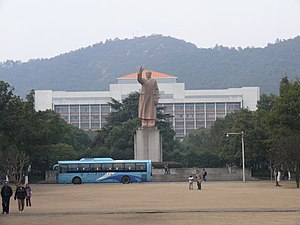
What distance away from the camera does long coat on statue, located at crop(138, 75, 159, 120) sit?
68062 millimetres

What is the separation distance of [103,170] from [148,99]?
1161 cm

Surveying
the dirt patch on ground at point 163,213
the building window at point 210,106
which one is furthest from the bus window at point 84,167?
the building window at point 210,106

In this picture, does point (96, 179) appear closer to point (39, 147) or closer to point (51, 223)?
point (39, 147)

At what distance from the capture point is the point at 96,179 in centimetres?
5972

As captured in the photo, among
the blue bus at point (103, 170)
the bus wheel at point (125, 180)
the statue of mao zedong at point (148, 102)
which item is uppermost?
the statue of mao zedong at point (148, 102)

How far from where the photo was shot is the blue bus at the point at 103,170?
5919cm

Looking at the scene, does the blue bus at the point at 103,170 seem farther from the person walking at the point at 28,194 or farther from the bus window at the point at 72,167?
the person walking at the point at 28,194

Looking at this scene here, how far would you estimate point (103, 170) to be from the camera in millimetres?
59281

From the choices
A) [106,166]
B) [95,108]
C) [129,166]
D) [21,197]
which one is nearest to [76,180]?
[106,166]

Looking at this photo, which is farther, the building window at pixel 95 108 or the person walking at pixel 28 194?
the building window at pixel 95 108

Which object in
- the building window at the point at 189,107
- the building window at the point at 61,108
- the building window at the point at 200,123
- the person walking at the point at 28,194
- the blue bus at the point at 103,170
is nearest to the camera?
the person walking at the point at 28,194

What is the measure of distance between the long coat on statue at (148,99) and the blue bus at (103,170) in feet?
31.3

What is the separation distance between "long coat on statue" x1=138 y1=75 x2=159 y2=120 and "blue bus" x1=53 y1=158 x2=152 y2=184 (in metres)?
9.55

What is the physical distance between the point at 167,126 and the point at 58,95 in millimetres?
72355
